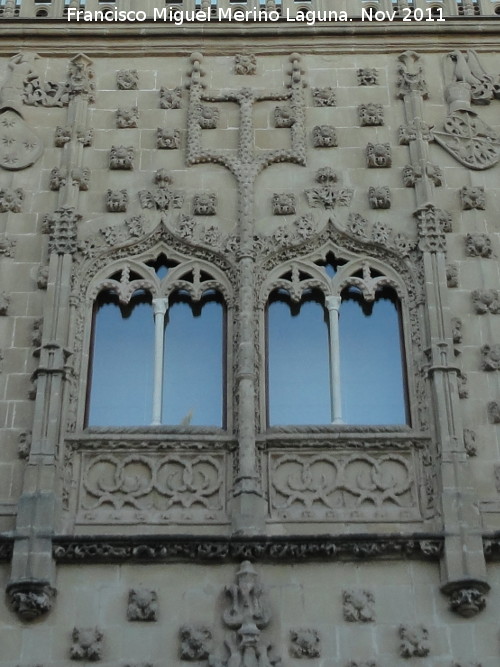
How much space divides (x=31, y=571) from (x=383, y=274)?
17.6 feet

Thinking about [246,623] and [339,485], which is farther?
[339,485]

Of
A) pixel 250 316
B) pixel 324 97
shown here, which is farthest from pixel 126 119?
pixel 250 316

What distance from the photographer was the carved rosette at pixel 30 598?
12.5 meters

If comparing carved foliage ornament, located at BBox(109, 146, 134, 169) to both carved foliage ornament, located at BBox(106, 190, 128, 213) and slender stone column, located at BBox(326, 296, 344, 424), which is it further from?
slender stone column, located at BBox(326, 296, 344, 424)

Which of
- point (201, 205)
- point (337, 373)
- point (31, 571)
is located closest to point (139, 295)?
point (201, 205)

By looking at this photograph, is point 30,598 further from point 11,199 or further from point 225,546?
point 11,199

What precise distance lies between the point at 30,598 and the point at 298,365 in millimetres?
4119

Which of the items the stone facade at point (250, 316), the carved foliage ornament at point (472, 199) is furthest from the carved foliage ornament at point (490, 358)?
the carved foliage ornament at point (472, 199)

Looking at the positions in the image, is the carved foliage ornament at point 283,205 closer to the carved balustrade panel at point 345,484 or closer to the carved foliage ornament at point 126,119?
the carved foliage ornament at point 126,119

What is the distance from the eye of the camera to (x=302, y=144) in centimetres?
1600

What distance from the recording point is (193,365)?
1466 cm

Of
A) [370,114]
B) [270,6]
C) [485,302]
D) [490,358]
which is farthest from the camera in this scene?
[270,6]

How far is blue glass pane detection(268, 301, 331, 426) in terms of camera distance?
14.3m

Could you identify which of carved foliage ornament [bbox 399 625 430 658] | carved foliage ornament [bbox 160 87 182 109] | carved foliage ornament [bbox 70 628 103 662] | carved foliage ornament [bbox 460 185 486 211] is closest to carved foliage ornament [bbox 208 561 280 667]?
carved foliage ornament [bbox 70 628 103 662]
